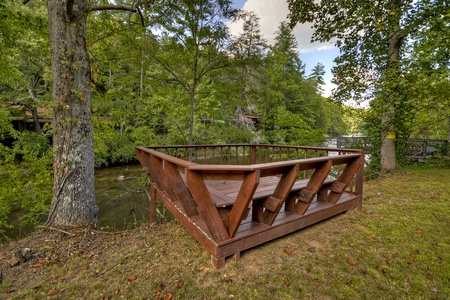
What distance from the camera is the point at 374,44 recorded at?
5.96 metres

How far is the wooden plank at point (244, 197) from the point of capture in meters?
1.53

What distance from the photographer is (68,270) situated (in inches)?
77.6

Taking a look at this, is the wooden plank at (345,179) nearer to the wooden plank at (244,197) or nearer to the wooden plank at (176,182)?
the wooden plank at (244,197)

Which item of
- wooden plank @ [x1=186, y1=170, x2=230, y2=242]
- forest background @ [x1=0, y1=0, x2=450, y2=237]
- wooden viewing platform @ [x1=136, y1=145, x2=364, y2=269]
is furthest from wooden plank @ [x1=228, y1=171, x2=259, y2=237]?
forest background @ [x1=0, y1=0, x2=450, y2=237]

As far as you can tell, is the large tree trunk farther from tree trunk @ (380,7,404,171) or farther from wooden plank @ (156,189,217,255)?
tree trunk @ (380,7,404,171)

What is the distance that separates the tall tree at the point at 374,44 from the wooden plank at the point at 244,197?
5.10 metres

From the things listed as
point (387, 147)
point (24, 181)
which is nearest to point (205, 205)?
point (24, 181)

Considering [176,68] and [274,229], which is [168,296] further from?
[176,68]

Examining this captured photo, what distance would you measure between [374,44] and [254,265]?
7340mm

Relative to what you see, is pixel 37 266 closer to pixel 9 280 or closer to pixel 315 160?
pixel 9 280

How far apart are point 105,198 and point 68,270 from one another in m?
5.48

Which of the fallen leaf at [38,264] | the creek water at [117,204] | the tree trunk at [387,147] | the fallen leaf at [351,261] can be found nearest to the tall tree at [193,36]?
the creek water at [117,204]

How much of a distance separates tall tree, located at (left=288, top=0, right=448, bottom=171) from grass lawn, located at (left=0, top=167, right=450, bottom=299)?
149 inches

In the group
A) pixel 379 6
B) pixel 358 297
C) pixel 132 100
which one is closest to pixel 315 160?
pixel 358 297
